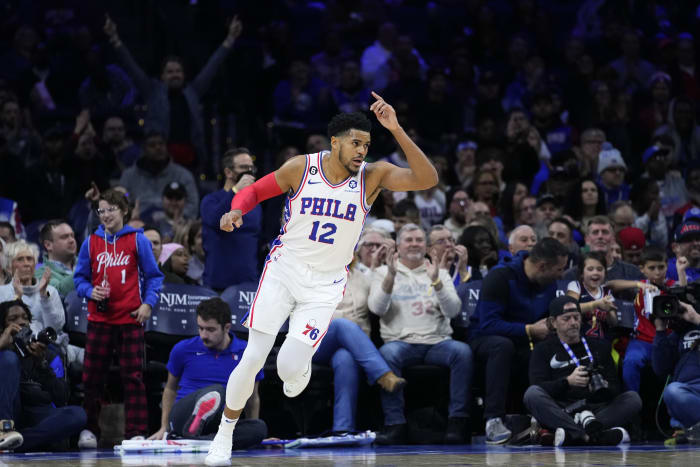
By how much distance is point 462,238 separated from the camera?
11.4 meters

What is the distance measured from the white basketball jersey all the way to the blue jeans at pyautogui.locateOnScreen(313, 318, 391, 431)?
245cm

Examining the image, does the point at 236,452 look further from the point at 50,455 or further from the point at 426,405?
the point at 426,405

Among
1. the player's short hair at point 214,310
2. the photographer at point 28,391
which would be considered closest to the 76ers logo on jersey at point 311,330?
the player's short hair at point 214,310

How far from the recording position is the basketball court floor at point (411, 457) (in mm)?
7355

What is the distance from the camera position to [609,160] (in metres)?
14.0

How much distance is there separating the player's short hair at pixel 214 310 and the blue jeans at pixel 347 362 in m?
1.01

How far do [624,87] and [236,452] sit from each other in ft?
33.2

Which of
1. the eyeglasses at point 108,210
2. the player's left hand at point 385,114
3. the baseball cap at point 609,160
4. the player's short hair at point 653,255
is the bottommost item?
the player's short hair at point 653,255

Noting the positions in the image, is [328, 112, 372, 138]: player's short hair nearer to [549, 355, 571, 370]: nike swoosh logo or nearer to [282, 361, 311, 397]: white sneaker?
[282, 361, 311, 397]: white sneaker

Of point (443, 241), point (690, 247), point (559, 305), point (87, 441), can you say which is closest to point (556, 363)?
point (559, 305)

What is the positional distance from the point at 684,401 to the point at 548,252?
1.77 metres

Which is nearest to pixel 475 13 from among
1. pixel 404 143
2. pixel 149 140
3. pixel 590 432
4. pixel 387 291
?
pixel 149 140

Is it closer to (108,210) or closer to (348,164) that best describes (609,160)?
(108,210)

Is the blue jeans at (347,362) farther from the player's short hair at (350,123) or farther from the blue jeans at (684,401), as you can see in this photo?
the player's short hair at (350,123)
